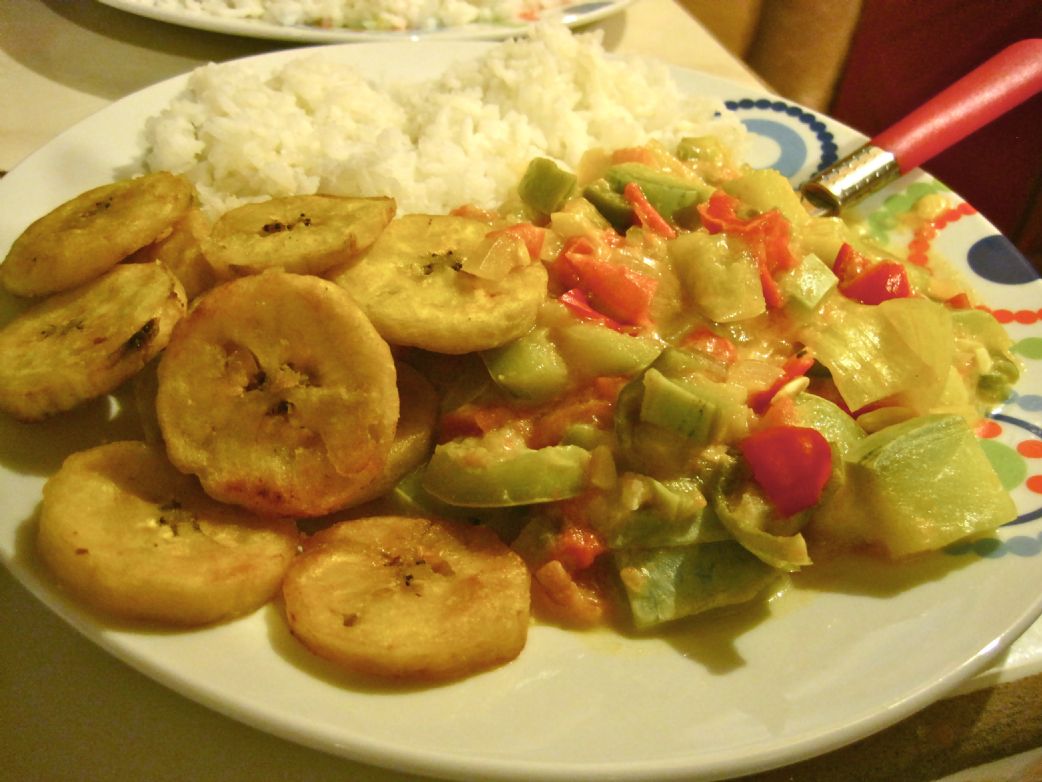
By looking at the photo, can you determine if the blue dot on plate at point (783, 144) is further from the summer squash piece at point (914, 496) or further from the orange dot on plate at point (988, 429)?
the summer squash piece at point (914, 496)

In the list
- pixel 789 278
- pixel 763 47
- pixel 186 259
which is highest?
pixel 789 278

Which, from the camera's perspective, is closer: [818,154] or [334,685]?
[334,685]

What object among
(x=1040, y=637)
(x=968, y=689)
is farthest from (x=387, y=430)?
(x=1040, y=637)

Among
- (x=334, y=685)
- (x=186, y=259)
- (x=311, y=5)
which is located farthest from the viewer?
(x=311, y=5)

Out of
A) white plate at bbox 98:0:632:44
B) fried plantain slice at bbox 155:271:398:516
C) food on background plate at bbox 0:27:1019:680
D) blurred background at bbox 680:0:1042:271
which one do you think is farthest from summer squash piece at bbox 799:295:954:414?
blurred background at bbox 680:0:1042:271

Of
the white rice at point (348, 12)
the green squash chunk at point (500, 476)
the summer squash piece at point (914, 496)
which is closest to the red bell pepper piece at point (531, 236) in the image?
the green squash chunk at point (500, 476)

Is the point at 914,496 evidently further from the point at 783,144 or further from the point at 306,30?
the point at 306,30

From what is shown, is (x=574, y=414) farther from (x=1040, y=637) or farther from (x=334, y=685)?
(x=1040, y=637)

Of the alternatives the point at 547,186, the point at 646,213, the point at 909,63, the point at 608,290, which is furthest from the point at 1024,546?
the point at 909,63
